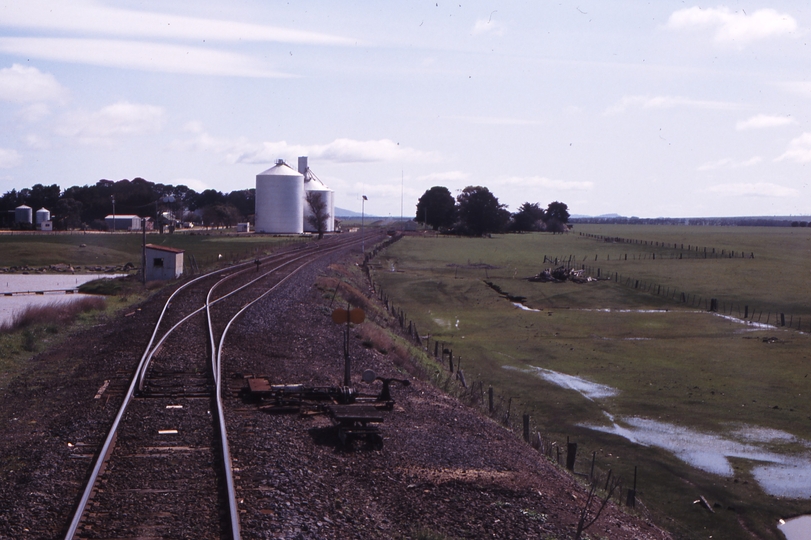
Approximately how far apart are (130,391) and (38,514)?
5.50 metres

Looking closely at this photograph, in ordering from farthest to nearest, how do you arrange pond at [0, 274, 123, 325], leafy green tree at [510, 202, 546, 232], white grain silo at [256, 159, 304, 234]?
leafy green tree at [510, 202, 546, 232], white grain silo at [256, 159, 304, 234], pond at [0, 274, 123, 325]

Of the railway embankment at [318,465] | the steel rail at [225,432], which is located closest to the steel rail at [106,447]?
the railway embankment at [318,465]

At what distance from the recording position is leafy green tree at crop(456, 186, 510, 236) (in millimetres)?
139375

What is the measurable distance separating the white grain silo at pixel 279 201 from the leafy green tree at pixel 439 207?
38264 mm

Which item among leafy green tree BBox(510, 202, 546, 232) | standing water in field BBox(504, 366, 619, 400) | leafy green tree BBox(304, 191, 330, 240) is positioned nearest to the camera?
standing water in field BBox(504, 366, 619, 400)

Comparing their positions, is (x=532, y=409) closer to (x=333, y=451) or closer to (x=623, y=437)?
(x=623, y=437)

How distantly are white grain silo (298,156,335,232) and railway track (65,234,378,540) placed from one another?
109 meters

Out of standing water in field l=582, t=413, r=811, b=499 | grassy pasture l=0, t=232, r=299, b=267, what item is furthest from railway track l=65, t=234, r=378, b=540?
grassy pasture l=0, t=232, r=299, b=267

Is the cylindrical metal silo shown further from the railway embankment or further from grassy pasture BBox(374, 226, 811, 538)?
the railway embankment

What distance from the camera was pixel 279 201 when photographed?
119312 millimetres

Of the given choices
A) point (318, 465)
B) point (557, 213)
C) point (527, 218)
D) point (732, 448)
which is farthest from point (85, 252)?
point (557, 213)

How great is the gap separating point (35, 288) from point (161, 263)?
468 inches

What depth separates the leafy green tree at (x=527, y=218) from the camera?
6954 inches

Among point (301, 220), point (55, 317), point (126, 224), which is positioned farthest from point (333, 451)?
point (126, 224)
